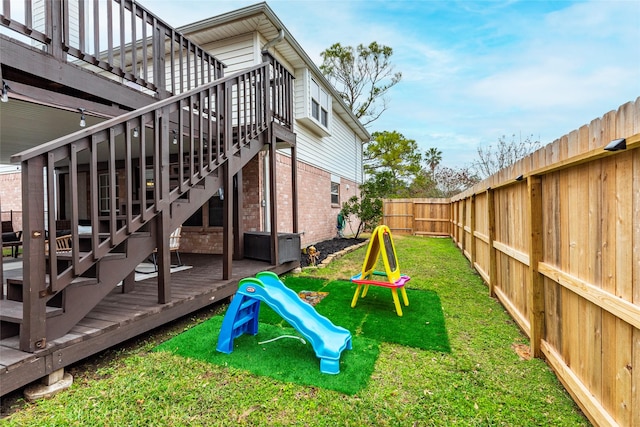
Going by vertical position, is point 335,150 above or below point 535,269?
above

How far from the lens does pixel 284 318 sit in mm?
2838

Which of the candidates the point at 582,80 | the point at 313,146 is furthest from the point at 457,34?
the point at 313,146

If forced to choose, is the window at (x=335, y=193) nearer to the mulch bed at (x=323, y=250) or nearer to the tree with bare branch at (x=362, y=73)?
the mulch bed at (x=323, y=250)

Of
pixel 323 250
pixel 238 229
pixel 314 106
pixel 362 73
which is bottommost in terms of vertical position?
pixel 323 250

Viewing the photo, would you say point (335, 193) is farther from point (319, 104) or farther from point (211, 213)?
point (211, 213)

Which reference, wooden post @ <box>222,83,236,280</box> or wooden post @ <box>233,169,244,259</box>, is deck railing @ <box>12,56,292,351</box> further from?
wooden post @ <box>233,169,244,259</box>

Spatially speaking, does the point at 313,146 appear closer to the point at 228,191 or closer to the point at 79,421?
the point at 228,191

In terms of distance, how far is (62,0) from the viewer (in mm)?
3254

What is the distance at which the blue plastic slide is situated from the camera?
2.74 metres

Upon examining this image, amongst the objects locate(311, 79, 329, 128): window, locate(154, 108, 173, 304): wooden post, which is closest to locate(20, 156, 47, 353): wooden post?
locate(154, 108, 173, 304): wooden post

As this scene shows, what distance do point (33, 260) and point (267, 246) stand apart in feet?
13.1

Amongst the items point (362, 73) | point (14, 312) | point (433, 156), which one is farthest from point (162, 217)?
point (433, 156)

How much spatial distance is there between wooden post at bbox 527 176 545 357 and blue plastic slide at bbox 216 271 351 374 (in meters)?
1.76

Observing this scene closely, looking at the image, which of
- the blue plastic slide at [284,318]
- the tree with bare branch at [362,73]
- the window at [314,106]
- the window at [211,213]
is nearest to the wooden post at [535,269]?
the blue plastic slide at [284,318]
